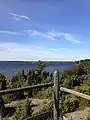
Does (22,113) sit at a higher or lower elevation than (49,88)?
lower

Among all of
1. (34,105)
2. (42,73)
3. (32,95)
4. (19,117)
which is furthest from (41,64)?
(19,117)

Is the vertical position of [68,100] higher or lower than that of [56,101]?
lower

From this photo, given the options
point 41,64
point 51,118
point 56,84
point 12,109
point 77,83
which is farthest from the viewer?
point 41,64

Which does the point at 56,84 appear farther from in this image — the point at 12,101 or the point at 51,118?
the point at 12,101

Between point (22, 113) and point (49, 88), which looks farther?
point (49, 88)

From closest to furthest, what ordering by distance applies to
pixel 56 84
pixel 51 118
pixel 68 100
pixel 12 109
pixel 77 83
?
pixel 56 84
pixel 51 118
pixel 68 100
pixel 12 109
pixel 77 83

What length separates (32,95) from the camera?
12.6 meters

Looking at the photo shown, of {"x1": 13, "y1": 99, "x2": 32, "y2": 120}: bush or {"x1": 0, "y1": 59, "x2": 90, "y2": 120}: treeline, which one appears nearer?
{"x1": 13, "y1": 99, "x2": 32, "y2": 120}: bush

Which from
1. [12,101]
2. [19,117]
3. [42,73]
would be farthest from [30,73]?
[19,117]

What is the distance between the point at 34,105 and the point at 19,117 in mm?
4079

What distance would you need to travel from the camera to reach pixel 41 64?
17.2 m

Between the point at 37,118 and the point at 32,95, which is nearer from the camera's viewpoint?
the point at 37,118

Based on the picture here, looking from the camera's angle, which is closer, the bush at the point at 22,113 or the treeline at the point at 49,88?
the bush at the point at 22,113

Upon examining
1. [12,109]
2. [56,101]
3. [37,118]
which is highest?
[56,101]
